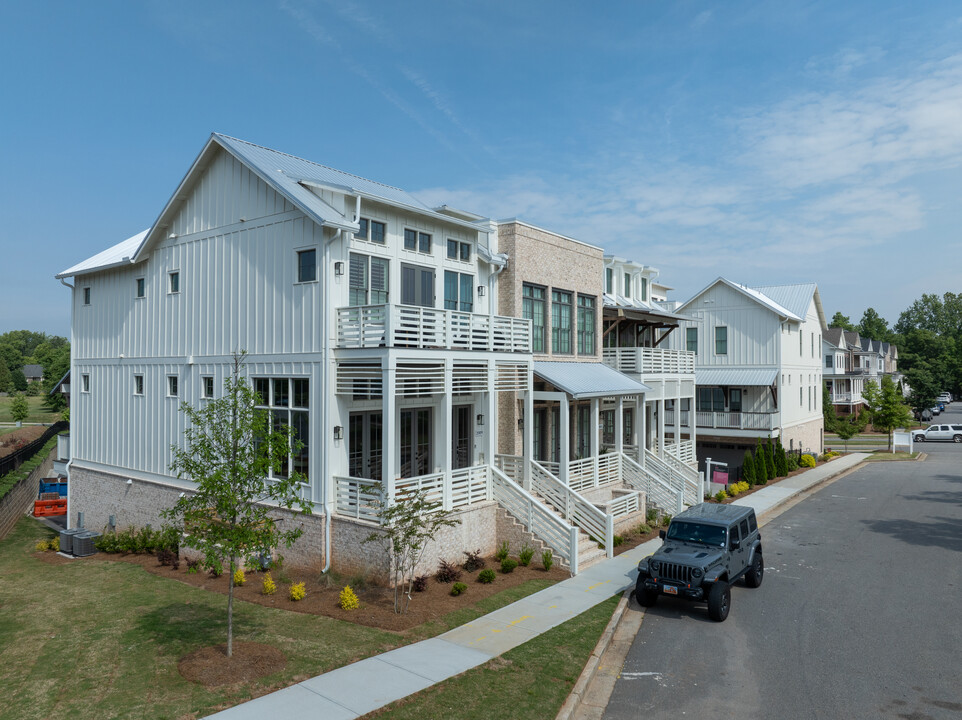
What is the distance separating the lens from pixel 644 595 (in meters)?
14.5

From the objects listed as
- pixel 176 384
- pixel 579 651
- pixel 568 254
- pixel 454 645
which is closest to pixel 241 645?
pixel 454 645

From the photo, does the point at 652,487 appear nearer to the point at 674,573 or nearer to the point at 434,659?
the point at 674,573

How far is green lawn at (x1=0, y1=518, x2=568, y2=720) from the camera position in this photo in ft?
32.1

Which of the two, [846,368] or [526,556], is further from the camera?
[846,368]

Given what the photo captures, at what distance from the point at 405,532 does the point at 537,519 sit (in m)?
4.91

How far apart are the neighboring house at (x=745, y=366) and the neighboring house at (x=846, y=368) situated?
2216 centimetres

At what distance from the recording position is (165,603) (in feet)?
49.5

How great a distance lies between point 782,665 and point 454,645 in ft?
18.7

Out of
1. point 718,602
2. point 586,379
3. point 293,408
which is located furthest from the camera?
point 586,379

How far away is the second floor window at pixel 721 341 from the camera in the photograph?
41812 mm

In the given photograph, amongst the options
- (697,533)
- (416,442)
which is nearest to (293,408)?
(416,442)

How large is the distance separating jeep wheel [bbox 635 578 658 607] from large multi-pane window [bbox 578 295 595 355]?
12925 mm

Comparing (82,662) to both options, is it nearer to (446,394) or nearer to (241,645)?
(241,645)

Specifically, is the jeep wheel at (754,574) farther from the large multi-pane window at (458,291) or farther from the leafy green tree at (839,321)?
the leafy green tree at (839,321)
